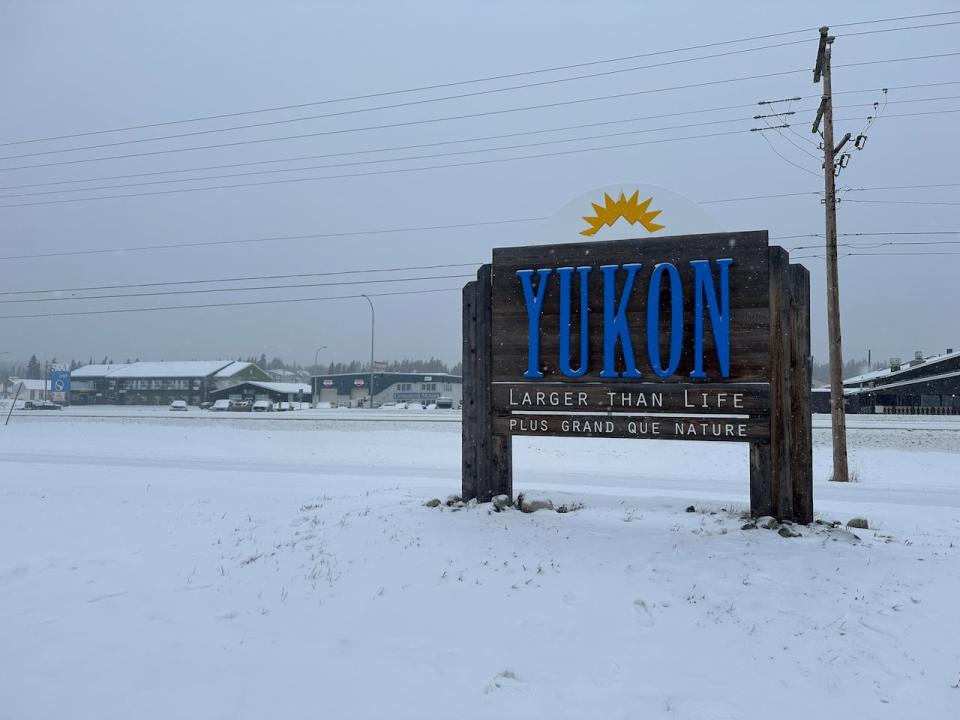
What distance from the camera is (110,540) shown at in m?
7.71

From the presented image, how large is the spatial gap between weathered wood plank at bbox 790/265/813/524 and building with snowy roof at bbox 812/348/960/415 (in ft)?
148

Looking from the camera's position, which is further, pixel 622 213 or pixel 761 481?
pixel 622 213

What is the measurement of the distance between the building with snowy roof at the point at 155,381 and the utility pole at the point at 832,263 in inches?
3240

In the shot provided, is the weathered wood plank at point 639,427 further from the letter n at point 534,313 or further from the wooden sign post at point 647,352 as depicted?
the letter n at point 534,313

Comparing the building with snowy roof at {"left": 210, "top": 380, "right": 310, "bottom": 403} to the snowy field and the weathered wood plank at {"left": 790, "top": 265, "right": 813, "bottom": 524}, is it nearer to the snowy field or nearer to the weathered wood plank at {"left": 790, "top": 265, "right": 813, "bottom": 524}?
the snowy field

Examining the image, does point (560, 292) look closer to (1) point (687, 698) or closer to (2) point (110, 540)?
(1) point (687, 698)

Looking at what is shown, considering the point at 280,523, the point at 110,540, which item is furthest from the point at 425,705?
the point at 110,540

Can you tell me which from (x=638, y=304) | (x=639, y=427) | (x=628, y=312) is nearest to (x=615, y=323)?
(x=628, y=312)

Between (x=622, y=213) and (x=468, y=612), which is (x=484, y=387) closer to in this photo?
(x=622, y=213)

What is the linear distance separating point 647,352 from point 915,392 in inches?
1898

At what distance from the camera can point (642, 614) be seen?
5188 mm

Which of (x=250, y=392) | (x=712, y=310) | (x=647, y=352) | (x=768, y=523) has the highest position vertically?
(x=712, y=310)

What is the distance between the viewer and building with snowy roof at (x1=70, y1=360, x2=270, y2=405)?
8688 centimetres

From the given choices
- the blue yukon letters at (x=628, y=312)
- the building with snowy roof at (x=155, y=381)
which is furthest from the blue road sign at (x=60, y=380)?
the blue yukon letters at (x=628, y=312)
